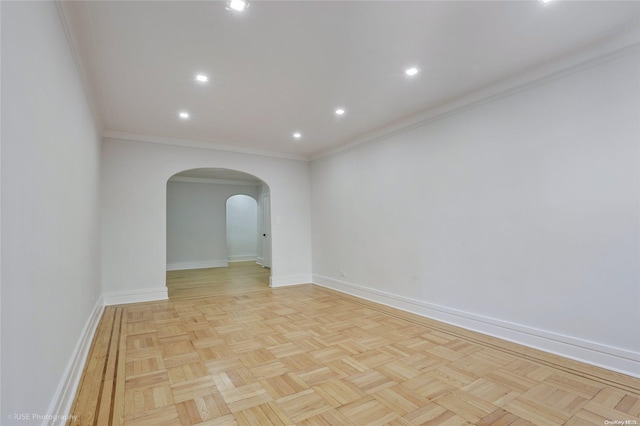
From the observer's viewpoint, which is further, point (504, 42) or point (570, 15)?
point (504, 42)

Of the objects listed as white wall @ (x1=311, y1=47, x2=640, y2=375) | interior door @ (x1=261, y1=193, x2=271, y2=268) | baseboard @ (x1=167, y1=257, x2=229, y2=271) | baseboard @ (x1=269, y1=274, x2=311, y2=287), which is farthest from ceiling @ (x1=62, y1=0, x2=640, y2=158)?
baseboard @ (x1=167, y1=257, x2=229, y2=271)

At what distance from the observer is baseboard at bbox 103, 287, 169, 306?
4340 millimetres

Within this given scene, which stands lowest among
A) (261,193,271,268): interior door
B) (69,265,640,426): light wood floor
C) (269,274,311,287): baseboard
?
(69,265,640,426): light wood floor

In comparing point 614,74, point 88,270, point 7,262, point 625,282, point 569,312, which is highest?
point 614,74

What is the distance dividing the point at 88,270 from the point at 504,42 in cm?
421

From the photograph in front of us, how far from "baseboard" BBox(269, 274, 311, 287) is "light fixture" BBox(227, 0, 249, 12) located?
4426 mm

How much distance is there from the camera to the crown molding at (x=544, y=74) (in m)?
2.28

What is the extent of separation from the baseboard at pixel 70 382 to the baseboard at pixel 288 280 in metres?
2.96

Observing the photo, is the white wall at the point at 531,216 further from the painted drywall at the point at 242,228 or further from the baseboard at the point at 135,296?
the painted drywall at the point at 242,228

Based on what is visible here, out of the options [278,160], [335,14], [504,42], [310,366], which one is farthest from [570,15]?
[278,160]

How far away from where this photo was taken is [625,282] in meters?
2.30

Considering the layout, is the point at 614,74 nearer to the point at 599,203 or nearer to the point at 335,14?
the point at 599,203

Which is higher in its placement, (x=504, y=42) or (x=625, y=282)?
(x=504, y=42)

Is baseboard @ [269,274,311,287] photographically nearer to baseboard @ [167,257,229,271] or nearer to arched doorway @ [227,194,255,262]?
baseboard @ [167,257,229,271]
